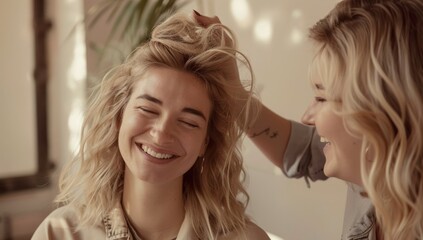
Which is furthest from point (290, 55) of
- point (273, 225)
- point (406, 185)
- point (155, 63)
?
point (406, 185)

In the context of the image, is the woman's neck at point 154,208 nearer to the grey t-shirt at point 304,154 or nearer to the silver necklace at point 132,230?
the silver necklace at point 132,230

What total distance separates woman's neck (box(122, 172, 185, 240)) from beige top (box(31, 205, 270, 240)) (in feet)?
0.09

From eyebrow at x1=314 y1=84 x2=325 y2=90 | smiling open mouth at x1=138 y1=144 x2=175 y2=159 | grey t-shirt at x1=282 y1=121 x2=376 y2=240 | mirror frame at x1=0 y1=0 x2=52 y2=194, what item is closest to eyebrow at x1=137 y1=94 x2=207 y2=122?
smiling open mouth at x1=138 y1=144 x2=175 y2=159

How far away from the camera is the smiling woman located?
116 centimetres

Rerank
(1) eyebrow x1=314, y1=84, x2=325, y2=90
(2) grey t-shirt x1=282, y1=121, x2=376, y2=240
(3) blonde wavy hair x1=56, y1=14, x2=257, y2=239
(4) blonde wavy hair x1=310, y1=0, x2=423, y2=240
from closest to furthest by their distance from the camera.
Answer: (4) blonde wavy hair x1=310, y1=0, x2=423, y2=240
(1) eyebrow x1=314, y1=84, x2=325, y2=90
(3) blonde wavy hair x1=56, y1=14, x2=257, y2=239
(2) grey t-shirt x1=282, y1=121, x2=376, y2=240

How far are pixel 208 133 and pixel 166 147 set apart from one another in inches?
6.7

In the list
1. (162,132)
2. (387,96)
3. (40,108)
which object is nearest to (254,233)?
(162,132)

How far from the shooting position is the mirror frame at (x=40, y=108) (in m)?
3.05

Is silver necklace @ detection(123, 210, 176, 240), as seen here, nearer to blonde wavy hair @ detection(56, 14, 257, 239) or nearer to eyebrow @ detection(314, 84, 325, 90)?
blonde wavy hair @ detection(56, 14, 257, 239)

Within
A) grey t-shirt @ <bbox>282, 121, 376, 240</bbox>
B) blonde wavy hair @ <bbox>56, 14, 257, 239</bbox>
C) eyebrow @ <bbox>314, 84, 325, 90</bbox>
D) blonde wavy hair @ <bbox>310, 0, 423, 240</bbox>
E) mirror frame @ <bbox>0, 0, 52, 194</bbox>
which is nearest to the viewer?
blonde wavy hair @ <bbox>310, 0, 423, 240</bbox>

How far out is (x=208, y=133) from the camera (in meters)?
1.28

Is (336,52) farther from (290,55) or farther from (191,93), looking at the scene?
(290,55)

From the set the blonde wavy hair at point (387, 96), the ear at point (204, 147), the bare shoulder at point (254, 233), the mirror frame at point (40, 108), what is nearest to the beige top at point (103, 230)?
the bare shoulder at point (254, 233)

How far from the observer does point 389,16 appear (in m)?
0.95
